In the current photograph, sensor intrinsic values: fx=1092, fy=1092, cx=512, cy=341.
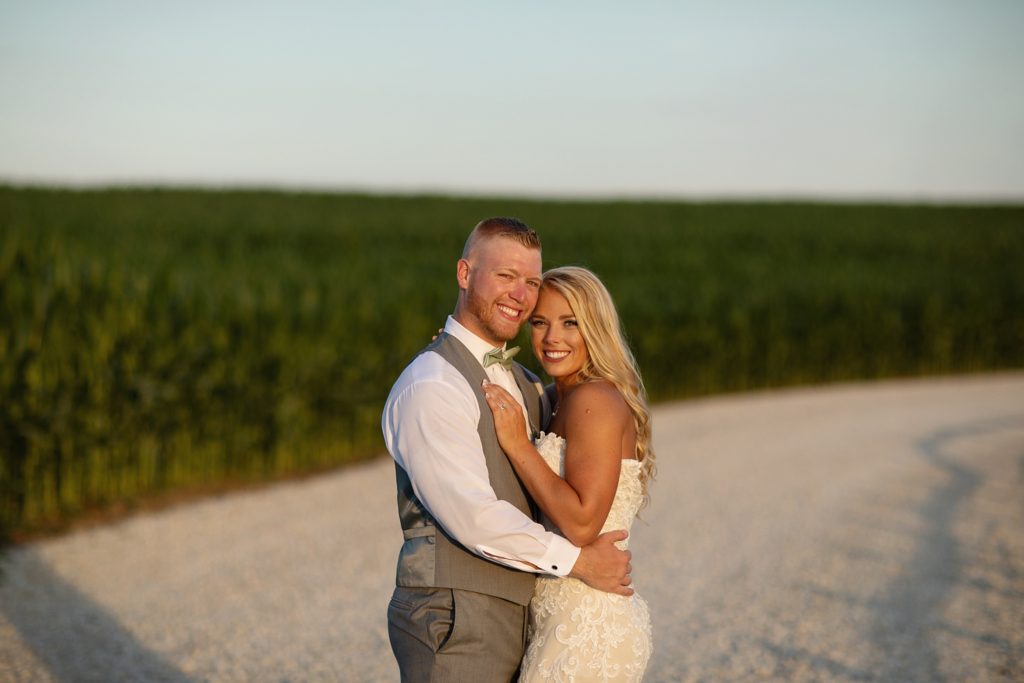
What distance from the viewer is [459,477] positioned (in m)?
2.82

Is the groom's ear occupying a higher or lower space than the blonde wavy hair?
higher

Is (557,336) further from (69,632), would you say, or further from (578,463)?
(69,632)

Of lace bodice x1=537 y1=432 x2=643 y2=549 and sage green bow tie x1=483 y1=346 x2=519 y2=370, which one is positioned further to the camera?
lace bodice x1=537 y1=432 x2=643 y2=549

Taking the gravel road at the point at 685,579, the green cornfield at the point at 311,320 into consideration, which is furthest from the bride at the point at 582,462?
the green cornfield at the point at 311,320

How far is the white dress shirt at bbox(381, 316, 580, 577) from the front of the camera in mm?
2811

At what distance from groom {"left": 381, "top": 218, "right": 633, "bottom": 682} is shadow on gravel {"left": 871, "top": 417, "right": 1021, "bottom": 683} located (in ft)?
10.7

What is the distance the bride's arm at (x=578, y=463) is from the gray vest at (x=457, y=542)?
0.16 ft

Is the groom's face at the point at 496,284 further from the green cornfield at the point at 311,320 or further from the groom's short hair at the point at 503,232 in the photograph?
the green cornfield at the point at 311,320

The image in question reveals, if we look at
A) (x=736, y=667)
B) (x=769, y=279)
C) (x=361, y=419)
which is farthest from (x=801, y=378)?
(x=736, y=667)

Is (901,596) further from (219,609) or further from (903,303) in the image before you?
(903,303)

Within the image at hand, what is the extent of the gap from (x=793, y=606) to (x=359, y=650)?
9.00ft

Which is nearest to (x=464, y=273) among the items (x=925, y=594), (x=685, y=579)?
(x=685, y=579)

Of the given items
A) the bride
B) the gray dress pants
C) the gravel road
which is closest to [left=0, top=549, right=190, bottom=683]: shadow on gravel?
the gravel road

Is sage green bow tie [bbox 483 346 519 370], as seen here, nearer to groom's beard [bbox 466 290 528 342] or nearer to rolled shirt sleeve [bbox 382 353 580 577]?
groom's beard [bbox 466 290 528 342]
